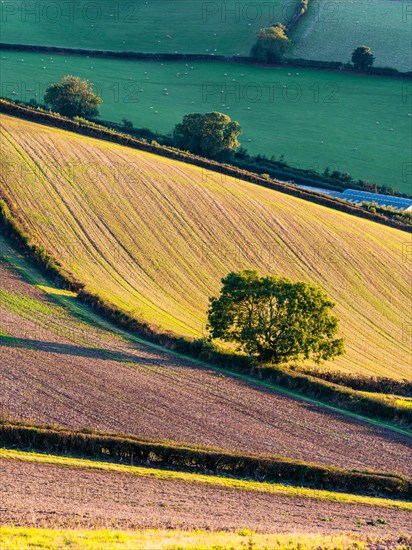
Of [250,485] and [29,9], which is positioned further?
[29,9]

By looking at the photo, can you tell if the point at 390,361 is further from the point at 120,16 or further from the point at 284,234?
the point at 120,16

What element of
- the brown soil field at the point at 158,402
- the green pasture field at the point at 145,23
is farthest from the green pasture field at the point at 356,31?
the brown soil field at the point at 158,402

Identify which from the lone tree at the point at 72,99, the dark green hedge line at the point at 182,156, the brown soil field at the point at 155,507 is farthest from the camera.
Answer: the lone tree at the point at 72,99

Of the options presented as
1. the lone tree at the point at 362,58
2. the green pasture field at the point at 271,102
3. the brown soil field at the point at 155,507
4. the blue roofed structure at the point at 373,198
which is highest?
the lone tree at the point at 362,58

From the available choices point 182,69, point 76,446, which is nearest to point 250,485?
point 76,446

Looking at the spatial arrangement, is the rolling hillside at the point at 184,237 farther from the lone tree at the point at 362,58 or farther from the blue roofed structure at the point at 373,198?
the lone tree at the point at 362,58

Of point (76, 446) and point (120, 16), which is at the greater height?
point (120, 16)
